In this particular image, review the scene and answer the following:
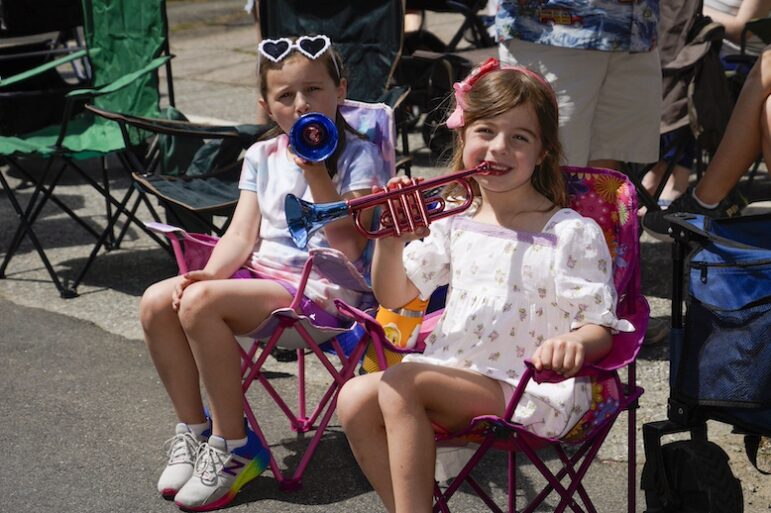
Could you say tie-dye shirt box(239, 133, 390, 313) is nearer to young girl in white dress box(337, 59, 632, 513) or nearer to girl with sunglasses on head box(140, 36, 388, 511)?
girl with sunglasses on head box(140, 36, 388, 511)

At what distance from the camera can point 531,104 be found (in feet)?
9.04

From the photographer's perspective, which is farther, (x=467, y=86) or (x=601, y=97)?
(x=601, y=97)

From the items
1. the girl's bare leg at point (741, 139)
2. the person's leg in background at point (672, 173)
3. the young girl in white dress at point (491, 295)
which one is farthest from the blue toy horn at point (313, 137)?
the person's leg in background at point (672, 173)

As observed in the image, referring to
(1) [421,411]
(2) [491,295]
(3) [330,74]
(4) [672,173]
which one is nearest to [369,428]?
(1) [421,411]

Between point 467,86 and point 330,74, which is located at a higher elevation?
point 467,86

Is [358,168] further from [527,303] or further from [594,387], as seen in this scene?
[594,387]

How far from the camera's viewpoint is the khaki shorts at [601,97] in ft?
13.3

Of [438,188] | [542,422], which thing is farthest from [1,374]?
[542,422]

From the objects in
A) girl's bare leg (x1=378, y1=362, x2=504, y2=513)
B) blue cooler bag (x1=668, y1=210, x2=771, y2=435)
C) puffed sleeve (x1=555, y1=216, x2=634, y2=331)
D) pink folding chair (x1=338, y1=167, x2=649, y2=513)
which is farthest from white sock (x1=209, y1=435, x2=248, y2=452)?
blue cooler bag (x1=668, y1=210, x2=771, y2=435)

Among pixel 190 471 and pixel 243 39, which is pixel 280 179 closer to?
pixel 190 471

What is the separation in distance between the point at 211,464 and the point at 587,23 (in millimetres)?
1893

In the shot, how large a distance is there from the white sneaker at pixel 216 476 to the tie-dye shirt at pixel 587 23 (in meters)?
1.71

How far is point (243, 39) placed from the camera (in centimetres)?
1112

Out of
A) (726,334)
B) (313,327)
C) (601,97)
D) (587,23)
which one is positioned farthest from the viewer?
(601,97)
